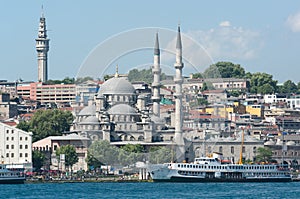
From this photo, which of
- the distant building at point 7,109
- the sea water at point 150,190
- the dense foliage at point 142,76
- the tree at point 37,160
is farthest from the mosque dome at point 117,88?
the sea water at point 150,190

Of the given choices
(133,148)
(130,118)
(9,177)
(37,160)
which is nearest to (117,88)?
(130,118)

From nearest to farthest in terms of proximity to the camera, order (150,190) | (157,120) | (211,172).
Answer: (150,190) < (211,172) < (157,120)

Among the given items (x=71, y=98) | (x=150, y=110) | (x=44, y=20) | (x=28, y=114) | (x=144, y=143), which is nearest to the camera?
(x=144, y=143)

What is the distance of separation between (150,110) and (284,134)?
1255 centimetres

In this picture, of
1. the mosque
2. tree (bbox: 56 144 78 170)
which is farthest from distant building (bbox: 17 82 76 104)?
tree (bbox: 56 144 78 170)

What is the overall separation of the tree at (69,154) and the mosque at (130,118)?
6042 millimetres

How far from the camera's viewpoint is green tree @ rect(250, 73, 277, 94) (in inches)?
6778

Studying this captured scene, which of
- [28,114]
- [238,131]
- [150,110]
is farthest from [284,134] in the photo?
[28,114]

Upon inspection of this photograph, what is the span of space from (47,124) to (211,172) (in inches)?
1214

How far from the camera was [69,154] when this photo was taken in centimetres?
10531

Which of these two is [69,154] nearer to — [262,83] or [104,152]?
[104,152]

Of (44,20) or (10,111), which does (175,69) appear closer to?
(10,111)

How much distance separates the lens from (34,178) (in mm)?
93062

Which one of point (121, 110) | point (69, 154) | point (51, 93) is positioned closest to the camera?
point (69, 154)
